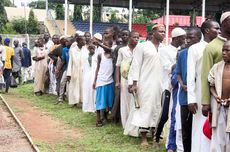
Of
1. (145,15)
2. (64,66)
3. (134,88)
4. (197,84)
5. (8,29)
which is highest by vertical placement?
(145,15)

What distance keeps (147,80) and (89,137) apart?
163 centimetres

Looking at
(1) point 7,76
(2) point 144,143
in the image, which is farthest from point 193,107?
(1) point 7,76

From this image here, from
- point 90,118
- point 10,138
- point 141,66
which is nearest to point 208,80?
point 141,66

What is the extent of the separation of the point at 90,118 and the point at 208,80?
5.40m

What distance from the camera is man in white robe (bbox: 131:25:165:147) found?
674 cm

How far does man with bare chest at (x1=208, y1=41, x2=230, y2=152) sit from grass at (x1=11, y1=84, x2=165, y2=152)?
7.38 ft

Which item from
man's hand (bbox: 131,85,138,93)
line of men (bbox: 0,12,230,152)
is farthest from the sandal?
man's hand (bbox: 131,85,138,93)

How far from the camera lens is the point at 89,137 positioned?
7.68m

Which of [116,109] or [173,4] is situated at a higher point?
[173,4]

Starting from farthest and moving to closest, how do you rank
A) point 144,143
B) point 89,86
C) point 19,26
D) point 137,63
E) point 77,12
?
point 19,26 < point 77,12 < point 89,86 < point 144,143 < point 137,63

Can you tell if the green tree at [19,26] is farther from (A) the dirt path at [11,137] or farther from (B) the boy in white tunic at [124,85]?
(B) the boy in white tunic at [124,85]

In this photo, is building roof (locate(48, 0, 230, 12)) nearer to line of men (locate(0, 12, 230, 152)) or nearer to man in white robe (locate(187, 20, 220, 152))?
line of men (locate(0, 12, 230, 152))

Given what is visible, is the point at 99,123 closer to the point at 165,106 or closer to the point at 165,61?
the point at 165,106

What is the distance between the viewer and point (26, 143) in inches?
281
